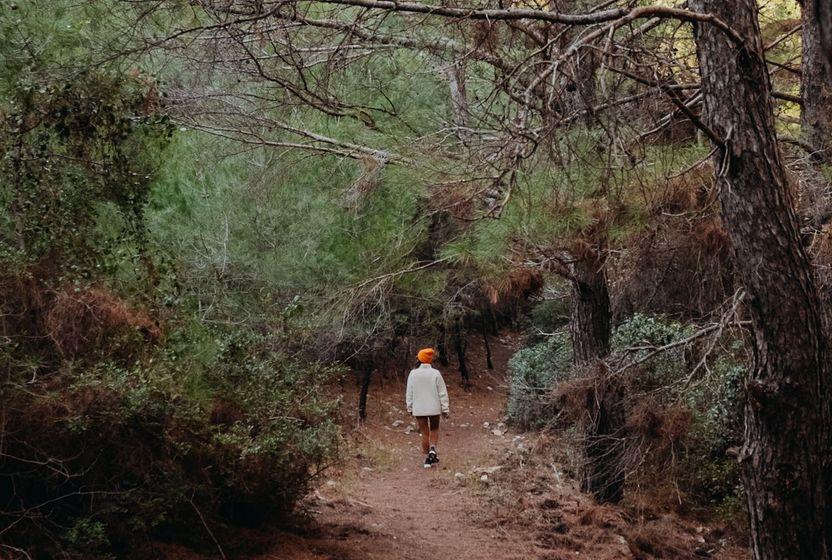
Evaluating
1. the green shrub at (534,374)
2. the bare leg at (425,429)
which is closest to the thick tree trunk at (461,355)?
the green shrub at (534,374)

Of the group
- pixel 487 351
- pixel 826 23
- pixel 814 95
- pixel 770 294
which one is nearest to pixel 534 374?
pixel 487 351

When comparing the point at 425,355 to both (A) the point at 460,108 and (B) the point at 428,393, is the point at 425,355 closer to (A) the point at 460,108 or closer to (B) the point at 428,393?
(B) the point at 428,393

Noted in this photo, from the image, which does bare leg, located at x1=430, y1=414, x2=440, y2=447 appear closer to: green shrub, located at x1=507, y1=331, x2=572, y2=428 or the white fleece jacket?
the white fleece jacket

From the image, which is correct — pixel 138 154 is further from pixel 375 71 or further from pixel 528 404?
pixel 528 404

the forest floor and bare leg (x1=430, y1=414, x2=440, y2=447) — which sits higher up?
bare leg (x1=430, y1=414, x2=440, y2=447)

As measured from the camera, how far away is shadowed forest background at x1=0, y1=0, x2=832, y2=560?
484 centimetres

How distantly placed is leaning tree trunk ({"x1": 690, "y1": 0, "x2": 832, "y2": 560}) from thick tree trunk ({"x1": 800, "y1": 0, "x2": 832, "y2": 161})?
1.85m

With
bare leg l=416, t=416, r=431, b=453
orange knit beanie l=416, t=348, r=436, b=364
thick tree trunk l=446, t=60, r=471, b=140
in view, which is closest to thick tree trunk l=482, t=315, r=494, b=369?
bare leg l=416, t=416, r=431, b=453

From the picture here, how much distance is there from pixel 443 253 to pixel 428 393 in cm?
384

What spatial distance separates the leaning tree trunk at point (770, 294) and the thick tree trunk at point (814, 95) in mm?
1847

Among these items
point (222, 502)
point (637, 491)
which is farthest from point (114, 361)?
point (637, 491)

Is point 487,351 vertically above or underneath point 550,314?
underneath

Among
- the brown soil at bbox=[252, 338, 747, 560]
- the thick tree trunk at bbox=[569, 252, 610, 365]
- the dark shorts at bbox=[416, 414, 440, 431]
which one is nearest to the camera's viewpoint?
the brown soil at bbox=[252, 338, 747, 560]

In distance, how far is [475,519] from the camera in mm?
8742
